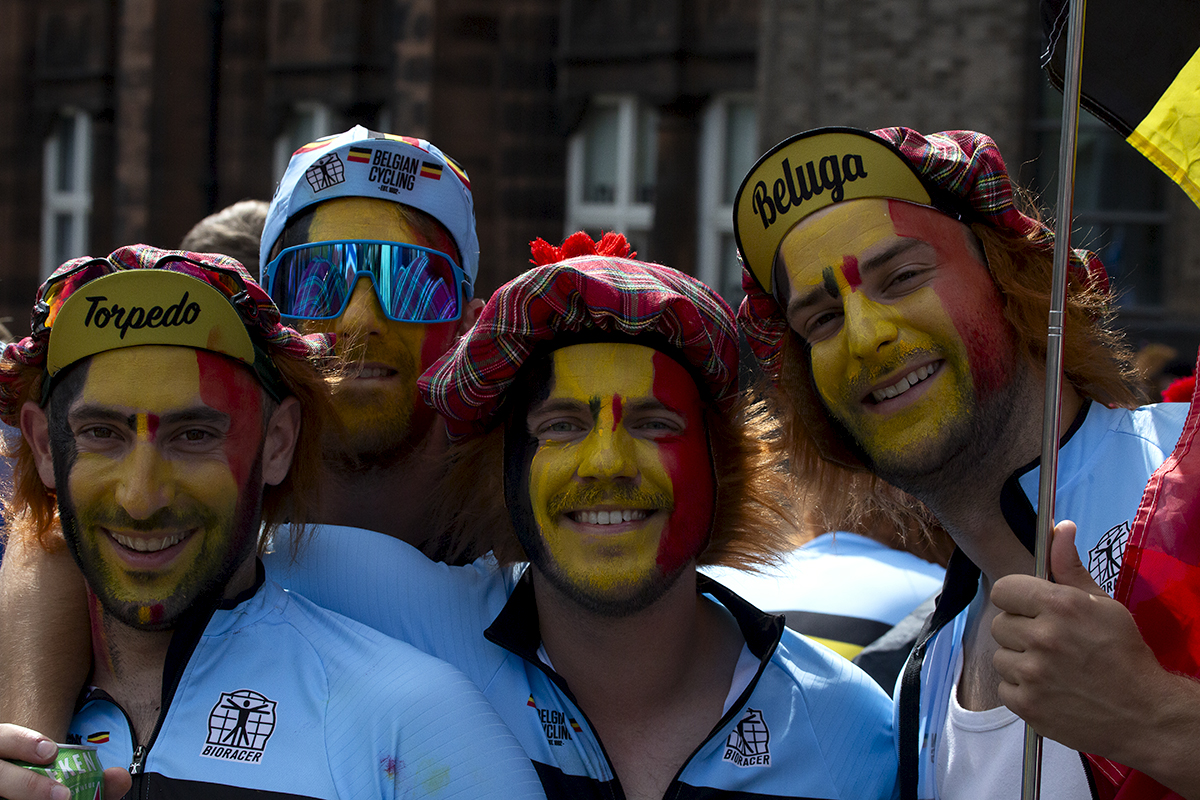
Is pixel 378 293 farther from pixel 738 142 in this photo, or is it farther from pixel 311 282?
pixel 738 142

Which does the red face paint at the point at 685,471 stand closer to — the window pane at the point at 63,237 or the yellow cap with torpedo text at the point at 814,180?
the yellow cap with torpedo text at the point at 814,180

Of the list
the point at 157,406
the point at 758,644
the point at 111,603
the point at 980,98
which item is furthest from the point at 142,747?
the point at 980,98

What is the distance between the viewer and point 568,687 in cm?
266

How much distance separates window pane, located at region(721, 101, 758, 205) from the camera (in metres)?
10.0

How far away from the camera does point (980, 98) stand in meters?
8.29

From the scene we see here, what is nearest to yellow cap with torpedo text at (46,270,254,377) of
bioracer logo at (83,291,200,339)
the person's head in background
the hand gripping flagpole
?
bioracer logo at (83,291,200,339)

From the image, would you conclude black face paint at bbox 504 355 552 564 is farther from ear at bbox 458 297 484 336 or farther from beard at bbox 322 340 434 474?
ear at bbox 458 297 484 336

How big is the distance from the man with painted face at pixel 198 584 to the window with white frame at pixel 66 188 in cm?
1374

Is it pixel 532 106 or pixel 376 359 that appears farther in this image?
pixel 532 106

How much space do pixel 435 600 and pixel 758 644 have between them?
0.70m

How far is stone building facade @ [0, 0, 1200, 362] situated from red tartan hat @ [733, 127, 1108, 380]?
225 inches

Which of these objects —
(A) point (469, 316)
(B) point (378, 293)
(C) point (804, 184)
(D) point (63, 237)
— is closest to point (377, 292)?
(B) point (378, 293)

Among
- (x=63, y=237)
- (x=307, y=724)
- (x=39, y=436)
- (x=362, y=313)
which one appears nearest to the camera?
(x=307, y=724)

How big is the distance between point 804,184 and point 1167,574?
1063 mm
